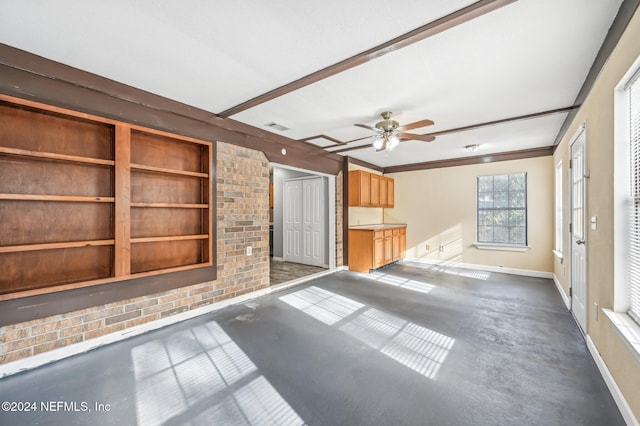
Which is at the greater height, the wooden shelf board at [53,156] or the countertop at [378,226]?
the wooden shelf board at [53,156]

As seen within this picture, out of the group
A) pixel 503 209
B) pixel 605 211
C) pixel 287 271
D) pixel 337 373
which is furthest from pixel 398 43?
pixel 503 209

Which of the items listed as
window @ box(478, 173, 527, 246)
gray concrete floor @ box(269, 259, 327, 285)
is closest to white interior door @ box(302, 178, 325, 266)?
gray concrete floor @ box(269, 259, 327, 285)

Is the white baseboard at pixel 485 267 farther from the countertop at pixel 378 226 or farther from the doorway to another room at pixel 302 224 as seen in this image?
the doorway to another room at pixel 302 224

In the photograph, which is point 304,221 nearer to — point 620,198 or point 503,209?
point 503,209

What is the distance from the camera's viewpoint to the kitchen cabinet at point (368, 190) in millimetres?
5781

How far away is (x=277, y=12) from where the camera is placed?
171 cm

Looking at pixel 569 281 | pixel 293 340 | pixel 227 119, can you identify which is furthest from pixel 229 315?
pixel 569 281

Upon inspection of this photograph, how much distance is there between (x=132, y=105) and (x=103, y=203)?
1.05 metres

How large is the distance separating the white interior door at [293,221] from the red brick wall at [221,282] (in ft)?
7.36

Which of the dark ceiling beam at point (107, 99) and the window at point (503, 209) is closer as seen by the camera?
the dark ceiling beam at point (107, 99)

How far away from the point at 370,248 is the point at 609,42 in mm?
4192

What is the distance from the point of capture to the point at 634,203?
5.67ft

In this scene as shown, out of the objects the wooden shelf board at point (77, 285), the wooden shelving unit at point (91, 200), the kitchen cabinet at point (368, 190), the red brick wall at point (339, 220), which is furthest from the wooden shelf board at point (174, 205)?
the kitchen cabinet at point (368, 190)

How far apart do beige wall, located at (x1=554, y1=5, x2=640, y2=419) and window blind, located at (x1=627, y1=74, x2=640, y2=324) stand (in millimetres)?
145
